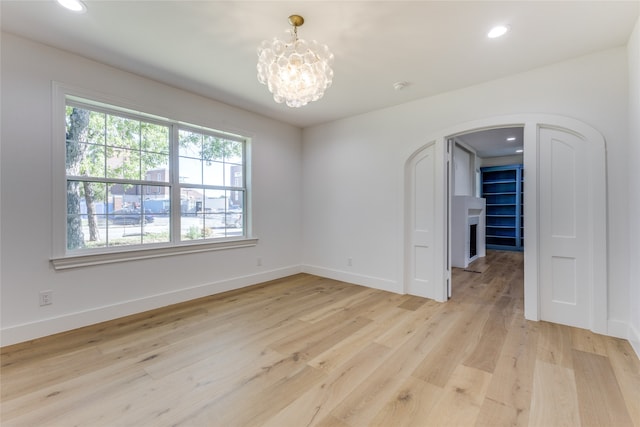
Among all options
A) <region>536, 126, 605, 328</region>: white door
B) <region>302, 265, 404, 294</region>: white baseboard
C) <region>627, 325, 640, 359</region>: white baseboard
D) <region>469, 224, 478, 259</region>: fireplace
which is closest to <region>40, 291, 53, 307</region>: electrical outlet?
<region>302, 265, 404, 294</region>: white baseboard

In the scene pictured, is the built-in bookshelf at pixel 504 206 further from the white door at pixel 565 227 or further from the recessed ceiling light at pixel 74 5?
the recessed ceiling light at pixel 74 5

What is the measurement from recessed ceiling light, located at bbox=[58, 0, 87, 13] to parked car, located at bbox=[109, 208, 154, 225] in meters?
1.88

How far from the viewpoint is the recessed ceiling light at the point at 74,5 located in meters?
2.05

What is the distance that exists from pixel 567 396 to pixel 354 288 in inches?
105

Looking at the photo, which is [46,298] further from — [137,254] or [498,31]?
[498,31]

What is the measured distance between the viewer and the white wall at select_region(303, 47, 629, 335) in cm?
261

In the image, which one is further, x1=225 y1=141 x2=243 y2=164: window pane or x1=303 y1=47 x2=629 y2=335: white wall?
x1=225 y1=141 x2=243 y2=164: window pane

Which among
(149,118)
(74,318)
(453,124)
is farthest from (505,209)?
(74,318)

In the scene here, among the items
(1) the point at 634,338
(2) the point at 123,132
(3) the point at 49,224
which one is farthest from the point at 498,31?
(3) the point at 49,224

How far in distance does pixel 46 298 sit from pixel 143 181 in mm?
1451

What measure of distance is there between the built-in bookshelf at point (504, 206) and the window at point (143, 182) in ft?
24.4

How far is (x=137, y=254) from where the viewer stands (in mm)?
3211

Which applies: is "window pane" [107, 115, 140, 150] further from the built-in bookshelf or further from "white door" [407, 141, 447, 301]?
the built-in bookshelf

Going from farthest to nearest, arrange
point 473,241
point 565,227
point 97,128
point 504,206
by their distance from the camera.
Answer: point 504,206 < point 473,241 < point 97,128 < point 565,227
